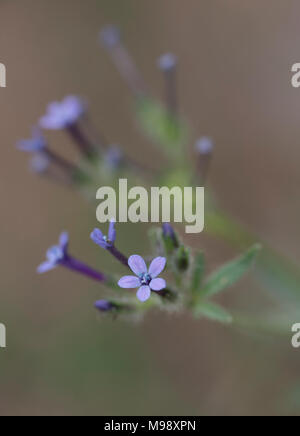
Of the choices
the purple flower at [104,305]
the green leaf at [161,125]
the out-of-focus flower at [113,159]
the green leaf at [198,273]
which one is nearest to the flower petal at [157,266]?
the purple flower at [104,305]

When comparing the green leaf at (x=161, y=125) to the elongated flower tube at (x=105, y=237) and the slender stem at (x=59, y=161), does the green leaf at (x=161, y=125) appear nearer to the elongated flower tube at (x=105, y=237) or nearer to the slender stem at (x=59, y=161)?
the slender stem at (x=59, y=161)

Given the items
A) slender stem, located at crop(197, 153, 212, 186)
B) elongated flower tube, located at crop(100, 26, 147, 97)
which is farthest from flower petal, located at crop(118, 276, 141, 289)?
elongated flower tube, located at crop(100, 26, 147, 97)

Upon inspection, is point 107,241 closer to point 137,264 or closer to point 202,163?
point 137,264

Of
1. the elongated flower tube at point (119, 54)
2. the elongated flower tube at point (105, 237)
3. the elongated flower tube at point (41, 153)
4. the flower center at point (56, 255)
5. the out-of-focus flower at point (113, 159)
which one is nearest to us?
the elongated flower tube at point (105, 237)

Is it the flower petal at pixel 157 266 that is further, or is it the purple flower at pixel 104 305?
the purple flower at pixel 104 305

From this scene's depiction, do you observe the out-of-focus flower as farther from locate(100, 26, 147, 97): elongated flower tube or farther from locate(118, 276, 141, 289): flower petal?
locate(118, 276, 141, 289): flower petal

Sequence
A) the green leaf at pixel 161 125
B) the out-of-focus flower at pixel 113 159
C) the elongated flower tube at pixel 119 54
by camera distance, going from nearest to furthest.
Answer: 1. the out-of-focus flower at pixel 113 159
2. the green leaf at pixel 161 125
3. the elongated flower tube at pixel 119 54
